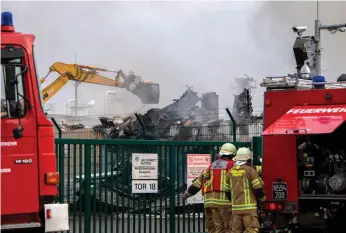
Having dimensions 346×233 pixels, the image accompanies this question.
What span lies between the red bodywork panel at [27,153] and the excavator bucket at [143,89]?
17.5 metres

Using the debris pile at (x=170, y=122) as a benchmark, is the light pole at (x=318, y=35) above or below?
above

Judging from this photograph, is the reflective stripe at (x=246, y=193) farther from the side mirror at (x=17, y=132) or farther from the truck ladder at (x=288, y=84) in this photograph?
the side mirror at (x=17, y=132)

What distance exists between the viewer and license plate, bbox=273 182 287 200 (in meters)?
8.25

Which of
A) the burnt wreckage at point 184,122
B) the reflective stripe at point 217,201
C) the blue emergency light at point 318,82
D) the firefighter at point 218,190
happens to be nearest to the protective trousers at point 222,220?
the firefighter at point 218,190

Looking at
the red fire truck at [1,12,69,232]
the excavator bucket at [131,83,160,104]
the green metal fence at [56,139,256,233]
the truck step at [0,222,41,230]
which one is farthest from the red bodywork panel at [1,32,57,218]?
the excavator bucket at [131,83,160,104]

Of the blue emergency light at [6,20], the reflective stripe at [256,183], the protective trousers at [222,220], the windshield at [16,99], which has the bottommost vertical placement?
the protective trousers at [222,220]

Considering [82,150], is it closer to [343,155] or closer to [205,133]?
[343,155]

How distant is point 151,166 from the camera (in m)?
10.1

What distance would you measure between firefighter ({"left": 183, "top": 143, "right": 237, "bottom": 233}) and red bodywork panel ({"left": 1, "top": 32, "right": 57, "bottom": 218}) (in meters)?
2.90

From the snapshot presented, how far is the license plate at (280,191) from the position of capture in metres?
8.25

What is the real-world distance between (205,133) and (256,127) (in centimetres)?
133

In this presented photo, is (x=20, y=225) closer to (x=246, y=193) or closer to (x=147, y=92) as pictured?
(x=246, y=193)

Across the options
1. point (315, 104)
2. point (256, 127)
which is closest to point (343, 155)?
point (315, 104)

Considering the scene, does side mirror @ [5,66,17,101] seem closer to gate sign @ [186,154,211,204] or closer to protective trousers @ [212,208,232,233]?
protective trousers @ [212,208,232,233]
